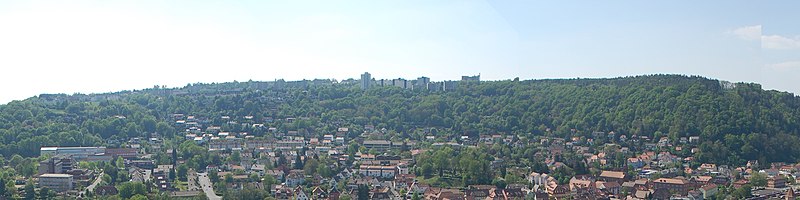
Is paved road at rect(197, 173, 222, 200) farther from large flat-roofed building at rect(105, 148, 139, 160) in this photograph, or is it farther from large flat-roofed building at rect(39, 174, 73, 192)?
large flat-roofed building at rect(105, 148, 139, 160)

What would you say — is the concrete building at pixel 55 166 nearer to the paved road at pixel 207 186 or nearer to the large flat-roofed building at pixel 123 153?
the paved road at pixel 207 186

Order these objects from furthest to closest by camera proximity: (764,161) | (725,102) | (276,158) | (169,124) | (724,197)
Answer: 1. (169,124)
2. (725,102)
3. (276,158)
4. (764,161)
5. (724,197)

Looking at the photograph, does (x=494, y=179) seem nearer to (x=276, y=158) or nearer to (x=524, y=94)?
(x=276, y=158)

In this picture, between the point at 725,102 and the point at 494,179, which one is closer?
the point at 494,179

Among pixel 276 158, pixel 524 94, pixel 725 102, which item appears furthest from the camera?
pixel 524 94

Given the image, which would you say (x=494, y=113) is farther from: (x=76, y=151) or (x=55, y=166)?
(x=55, y=166)

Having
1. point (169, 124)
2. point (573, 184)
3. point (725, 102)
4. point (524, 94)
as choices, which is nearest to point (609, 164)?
point (573, 184)

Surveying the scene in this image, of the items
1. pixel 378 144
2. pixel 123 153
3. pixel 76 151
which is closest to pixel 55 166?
pixel 123 153

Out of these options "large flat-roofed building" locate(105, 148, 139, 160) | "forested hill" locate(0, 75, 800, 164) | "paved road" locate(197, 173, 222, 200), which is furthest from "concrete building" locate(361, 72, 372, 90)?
"paved road" locate(197, 173, 222, 200)
